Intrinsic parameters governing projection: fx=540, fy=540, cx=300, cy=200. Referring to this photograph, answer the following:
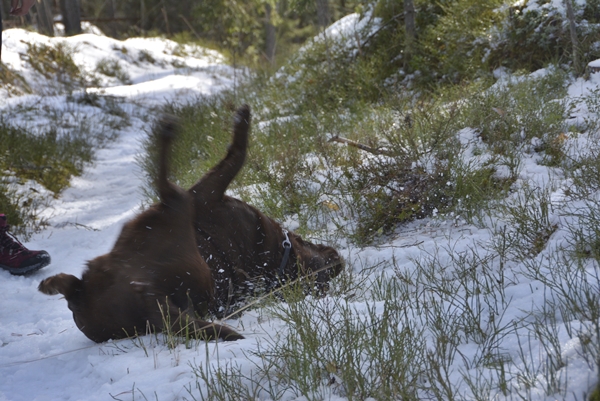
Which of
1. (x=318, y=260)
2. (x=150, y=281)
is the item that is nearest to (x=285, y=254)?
(x=318, y=260)

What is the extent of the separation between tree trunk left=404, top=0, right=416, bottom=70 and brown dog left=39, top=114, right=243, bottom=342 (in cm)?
542

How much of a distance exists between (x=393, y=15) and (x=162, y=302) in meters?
6.86

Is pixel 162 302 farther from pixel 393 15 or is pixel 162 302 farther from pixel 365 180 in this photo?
pixel 393 15

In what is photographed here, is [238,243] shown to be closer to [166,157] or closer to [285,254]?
[285,254]

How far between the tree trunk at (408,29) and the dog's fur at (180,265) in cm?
490

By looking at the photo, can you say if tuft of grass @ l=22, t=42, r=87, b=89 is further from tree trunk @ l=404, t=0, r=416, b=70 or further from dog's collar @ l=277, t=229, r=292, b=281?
dog's collar @ l=277, t=229, r=292, b=281

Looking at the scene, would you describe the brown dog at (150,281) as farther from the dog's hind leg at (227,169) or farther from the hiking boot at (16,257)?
the hiking boot at (16,257)

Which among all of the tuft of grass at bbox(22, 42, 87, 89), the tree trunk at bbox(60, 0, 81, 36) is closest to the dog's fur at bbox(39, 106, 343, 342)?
the tuft of grass at bbox(22, 42, 87, 89)

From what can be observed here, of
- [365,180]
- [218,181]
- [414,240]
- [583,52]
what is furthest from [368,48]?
[218,181]

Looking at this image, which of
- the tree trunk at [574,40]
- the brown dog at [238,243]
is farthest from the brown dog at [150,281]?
the tree trunk at [574,40]

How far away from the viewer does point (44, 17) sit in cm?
1634

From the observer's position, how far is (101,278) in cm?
260

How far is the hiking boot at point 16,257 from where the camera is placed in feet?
13.1

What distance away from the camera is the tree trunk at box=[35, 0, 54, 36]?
14430mm
